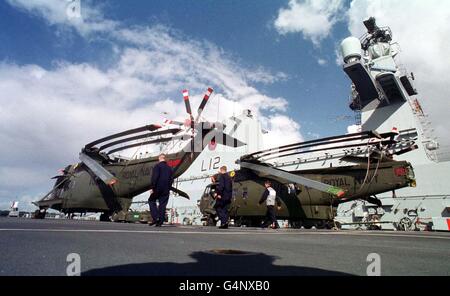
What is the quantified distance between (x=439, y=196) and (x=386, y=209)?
3.95 m

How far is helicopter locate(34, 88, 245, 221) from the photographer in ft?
43.1

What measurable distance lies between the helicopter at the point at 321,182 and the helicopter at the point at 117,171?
7.34 feet

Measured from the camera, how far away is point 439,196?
2202 centimetres

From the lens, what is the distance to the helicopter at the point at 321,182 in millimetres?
11438

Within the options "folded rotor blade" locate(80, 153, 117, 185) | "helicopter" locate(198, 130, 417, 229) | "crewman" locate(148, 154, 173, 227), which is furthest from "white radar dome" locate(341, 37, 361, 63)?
"crewman" locate(148, 154, 173, 227)

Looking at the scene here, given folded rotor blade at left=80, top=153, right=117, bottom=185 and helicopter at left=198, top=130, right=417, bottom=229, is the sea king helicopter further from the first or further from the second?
folded rotor blade at left=80, top=153, right=117, bottom=185

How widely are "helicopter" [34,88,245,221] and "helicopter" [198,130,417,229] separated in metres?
2.24

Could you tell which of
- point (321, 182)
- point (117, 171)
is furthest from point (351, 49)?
point (117, 171)

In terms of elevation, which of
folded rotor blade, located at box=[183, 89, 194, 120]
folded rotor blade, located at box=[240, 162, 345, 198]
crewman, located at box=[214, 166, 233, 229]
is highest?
folded rotor blade, located at box=[183, 89, 194, 120]

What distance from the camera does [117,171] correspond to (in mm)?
15031

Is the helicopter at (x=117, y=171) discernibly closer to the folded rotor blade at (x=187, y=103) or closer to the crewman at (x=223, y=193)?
the folded rotor blade at (x=187, y=103)

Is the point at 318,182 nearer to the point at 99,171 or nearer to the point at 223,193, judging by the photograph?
the point at 223,193
